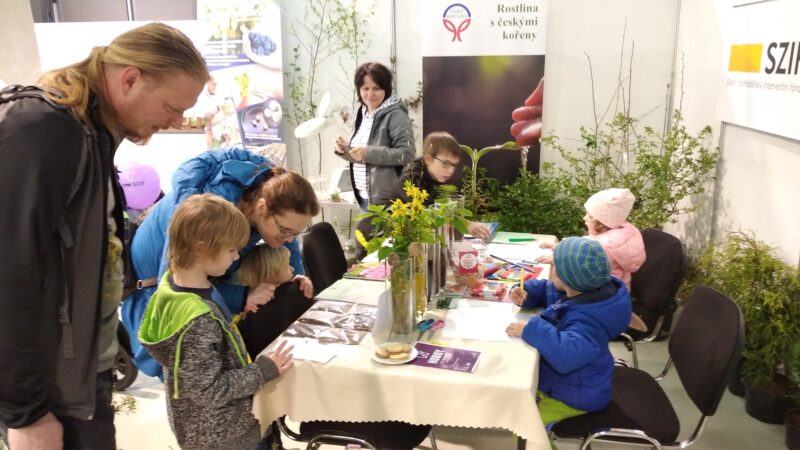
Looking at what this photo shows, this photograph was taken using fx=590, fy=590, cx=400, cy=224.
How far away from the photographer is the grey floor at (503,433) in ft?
8.95

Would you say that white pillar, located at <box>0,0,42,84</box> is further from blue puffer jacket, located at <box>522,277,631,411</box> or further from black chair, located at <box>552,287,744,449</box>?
black chair, located at <box>552,287,744,449</box>

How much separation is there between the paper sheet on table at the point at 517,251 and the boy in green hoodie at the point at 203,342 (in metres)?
1.48

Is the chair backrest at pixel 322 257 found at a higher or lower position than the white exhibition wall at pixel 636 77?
lower

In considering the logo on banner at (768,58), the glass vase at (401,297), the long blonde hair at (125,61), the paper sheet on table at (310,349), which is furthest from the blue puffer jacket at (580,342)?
the logo on banner at (768,58)

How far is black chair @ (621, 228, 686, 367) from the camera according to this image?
2723 millimetres

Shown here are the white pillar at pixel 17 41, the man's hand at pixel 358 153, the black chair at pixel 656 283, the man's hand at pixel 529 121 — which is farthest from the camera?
the white pillar at pixel 17 41

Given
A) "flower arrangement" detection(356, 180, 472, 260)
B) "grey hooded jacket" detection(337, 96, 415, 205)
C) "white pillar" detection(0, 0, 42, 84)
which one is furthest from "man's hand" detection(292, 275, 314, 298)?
"white pillar" detection(0, 0, 42, 84)

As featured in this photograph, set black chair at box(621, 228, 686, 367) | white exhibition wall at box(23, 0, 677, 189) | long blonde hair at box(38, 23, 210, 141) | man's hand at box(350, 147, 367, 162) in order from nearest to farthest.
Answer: long blonde hair at box(38, 23, 210, 141)
black chair at box(621, 228, 686, 367)
man's hand at box(350, 147, 367, 162)
white exhibition wall at box(23, 0, 677, 189)

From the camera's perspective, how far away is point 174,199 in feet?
6.38

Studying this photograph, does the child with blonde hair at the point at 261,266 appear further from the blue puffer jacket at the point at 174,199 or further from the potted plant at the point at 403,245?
the potted plant at the point at 403,245

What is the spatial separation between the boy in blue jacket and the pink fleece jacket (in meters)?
0.89

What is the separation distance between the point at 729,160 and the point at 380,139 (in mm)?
Result: 2188

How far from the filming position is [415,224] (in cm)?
193

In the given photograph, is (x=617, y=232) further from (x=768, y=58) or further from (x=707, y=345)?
(x=768, y=58)
